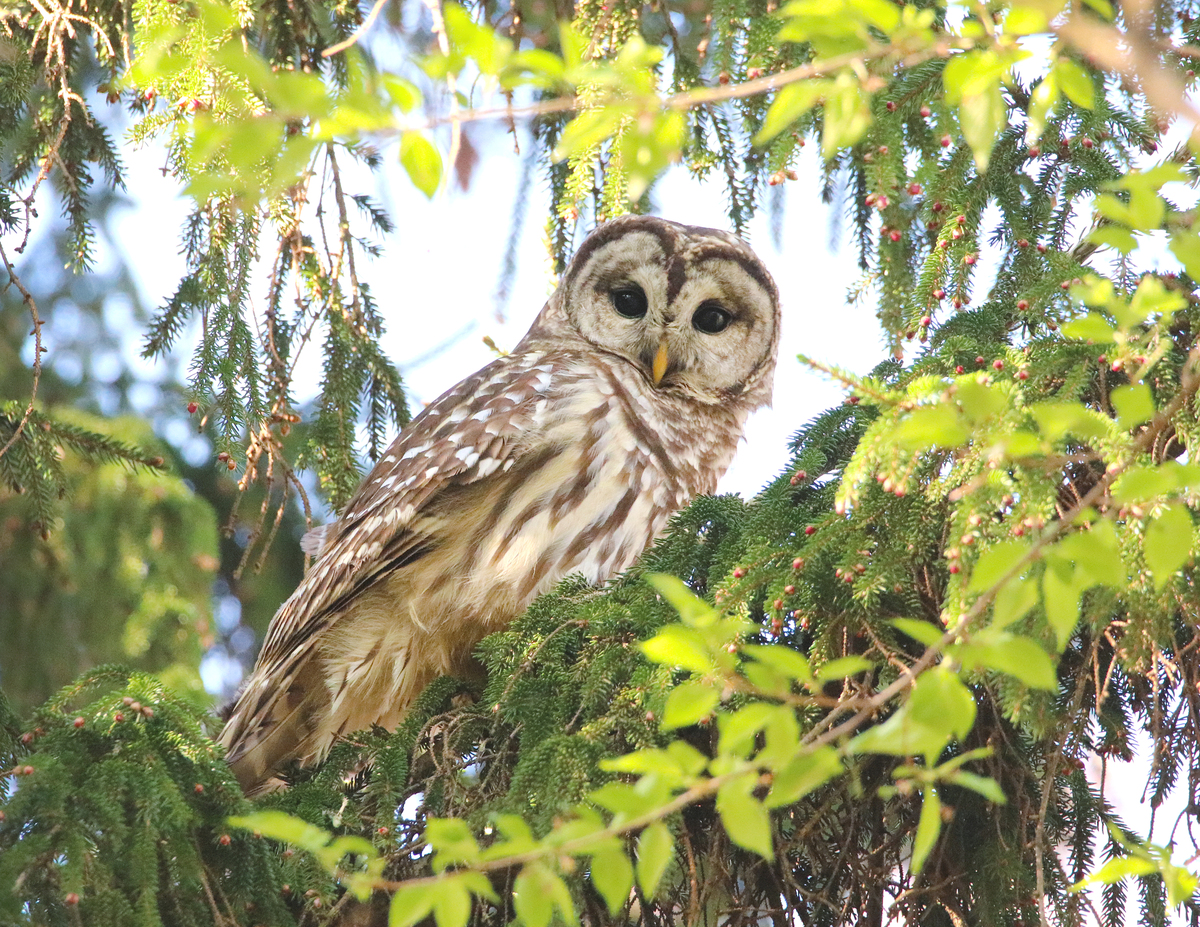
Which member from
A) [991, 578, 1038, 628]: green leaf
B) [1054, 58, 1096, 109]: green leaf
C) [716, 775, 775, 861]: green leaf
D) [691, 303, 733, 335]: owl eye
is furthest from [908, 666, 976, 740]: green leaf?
[691, 303, 733, 335]: owl eye

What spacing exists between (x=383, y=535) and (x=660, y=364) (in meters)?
1.22

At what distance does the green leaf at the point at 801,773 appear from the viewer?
141 centimetres

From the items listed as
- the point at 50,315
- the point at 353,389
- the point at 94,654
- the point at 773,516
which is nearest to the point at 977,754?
the point at 773,516

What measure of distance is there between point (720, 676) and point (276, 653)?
219cm

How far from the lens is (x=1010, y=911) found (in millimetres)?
2391

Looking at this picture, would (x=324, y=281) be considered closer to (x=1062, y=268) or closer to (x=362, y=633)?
(x=362, y=633)

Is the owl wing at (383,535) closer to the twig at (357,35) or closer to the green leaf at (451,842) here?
the twig at (357,35)

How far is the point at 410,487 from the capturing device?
3594mm

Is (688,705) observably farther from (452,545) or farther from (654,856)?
(452,545)

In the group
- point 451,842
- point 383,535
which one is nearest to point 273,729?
point 383,535

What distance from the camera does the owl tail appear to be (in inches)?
140

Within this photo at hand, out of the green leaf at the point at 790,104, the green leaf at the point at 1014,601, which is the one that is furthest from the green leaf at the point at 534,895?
the green leaf at the point at 790,104

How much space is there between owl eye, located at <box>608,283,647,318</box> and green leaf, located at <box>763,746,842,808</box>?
125 inches

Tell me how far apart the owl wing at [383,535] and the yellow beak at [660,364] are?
0.56 meters
